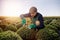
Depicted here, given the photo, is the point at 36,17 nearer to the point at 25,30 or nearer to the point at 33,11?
the point at 33,11

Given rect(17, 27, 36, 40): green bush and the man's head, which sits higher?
the man's head

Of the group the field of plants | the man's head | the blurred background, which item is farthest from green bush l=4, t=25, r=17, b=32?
the man's head

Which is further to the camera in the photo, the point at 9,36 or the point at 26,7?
the point at 26,7

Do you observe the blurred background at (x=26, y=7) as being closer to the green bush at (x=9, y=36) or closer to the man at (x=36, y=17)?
the man at (x=36, y=17)

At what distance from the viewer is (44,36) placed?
1.81 meters

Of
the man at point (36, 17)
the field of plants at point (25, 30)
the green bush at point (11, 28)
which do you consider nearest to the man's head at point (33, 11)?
the man at point (36, 17)

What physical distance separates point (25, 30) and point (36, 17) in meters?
0.21

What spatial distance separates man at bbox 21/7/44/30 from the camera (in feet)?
6.08

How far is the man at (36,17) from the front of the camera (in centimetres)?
185

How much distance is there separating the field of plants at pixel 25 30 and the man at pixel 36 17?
49 millimetres

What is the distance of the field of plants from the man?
0.05 m

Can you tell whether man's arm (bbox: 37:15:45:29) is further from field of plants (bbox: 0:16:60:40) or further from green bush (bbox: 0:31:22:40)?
green bush (bbox: 0:31:22:40)

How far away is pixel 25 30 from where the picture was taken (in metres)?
1.85

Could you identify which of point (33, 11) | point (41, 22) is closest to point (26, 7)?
point (33, 11)
